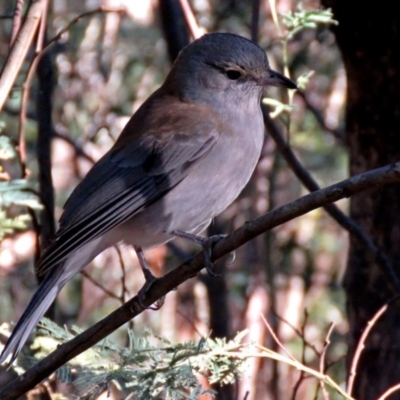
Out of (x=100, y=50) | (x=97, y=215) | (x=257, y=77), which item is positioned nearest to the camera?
(x=97, y=215)

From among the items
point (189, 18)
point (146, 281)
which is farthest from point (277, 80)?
→ point (146, 281)

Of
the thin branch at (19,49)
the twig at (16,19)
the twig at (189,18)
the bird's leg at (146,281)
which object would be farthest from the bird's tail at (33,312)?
the twig at (189,18)

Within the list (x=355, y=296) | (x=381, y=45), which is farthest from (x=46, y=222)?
(x=381, y=45)

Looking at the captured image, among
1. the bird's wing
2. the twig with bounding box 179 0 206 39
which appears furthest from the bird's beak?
the twig with bounding box 179 0 206 39

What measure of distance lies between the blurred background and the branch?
11.1 ft

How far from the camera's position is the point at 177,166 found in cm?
408

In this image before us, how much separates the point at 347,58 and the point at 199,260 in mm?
1884

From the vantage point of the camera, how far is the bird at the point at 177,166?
3.78 metres

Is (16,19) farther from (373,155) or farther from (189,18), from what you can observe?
(373,155)

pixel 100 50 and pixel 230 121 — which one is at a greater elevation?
pixel 100 50

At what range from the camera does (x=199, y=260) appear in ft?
9.70

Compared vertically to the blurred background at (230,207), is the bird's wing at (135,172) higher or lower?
lower

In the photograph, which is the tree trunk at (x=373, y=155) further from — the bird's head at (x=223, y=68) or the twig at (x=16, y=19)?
the twig at (x=16, y=19)

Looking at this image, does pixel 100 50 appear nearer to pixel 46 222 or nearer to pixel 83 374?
pixel 46 222
